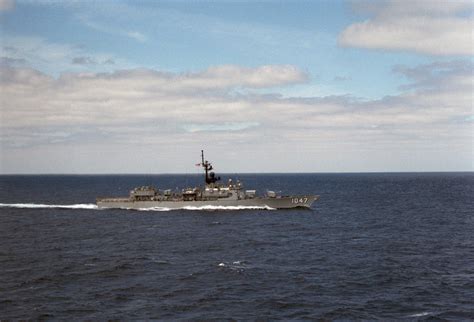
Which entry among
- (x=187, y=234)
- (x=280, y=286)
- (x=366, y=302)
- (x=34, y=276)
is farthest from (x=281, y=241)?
(x=34, y=276)

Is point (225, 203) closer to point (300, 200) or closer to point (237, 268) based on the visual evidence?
point (300, 200)

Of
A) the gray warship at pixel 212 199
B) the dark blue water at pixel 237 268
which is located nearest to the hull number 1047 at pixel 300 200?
the gray warship at pixel 212 199

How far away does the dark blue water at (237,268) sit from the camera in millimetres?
37938

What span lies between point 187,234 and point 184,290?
34.1 m

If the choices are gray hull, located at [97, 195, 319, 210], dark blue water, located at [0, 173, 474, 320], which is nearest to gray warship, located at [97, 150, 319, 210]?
gray hull, located at [97, 195, 319, 210]

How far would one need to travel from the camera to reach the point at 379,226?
283 ft

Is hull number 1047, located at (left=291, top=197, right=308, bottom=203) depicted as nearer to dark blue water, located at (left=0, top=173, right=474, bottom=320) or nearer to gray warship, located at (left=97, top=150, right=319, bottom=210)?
gray warship, located at (left=97, top=150, right=319, bottom=210)

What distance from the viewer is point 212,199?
348 ft

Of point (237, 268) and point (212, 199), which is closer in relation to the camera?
point (237, 268)

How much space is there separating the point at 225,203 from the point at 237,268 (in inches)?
2145

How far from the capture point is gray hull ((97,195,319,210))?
348 ft

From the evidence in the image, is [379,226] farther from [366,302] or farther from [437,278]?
[366,302]

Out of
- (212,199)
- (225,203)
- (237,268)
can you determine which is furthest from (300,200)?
(237,268)

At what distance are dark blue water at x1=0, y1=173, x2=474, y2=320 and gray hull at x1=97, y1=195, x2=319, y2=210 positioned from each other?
11.5 metres
